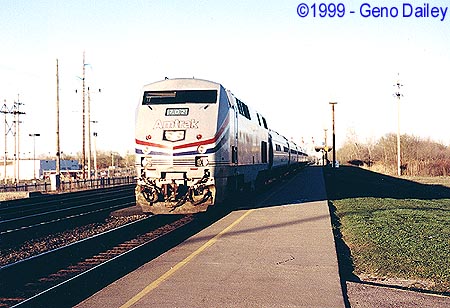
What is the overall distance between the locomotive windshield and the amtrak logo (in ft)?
2.62

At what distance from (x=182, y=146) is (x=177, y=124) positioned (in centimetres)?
74

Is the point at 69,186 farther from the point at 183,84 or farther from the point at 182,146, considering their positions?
the point at 182,146

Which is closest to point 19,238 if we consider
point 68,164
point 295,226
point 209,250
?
point 209,250

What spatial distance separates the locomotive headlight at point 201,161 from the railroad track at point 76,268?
6.09ft

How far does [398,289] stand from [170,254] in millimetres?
4485

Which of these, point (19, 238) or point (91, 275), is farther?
point (19, 238)

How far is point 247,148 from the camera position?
21.4 metres

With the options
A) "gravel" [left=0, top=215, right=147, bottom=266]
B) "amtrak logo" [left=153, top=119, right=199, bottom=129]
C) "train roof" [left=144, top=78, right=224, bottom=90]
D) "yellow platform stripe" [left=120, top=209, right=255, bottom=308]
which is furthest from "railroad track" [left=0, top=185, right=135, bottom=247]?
"yellow platform stripe" [left=120, top=209, right=255, bottom=308]

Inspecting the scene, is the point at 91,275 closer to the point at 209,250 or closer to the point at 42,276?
the point at 42,276

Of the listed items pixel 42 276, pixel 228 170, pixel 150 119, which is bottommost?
pixel 42 276

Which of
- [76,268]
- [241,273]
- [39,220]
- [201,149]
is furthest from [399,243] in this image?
[39,220]

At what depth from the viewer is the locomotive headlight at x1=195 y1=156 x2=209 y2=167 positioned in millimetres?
15320

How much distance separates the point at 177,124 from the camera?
1571 centimetres

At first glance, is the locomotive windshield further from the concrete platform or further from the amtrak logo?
the concrete platform
